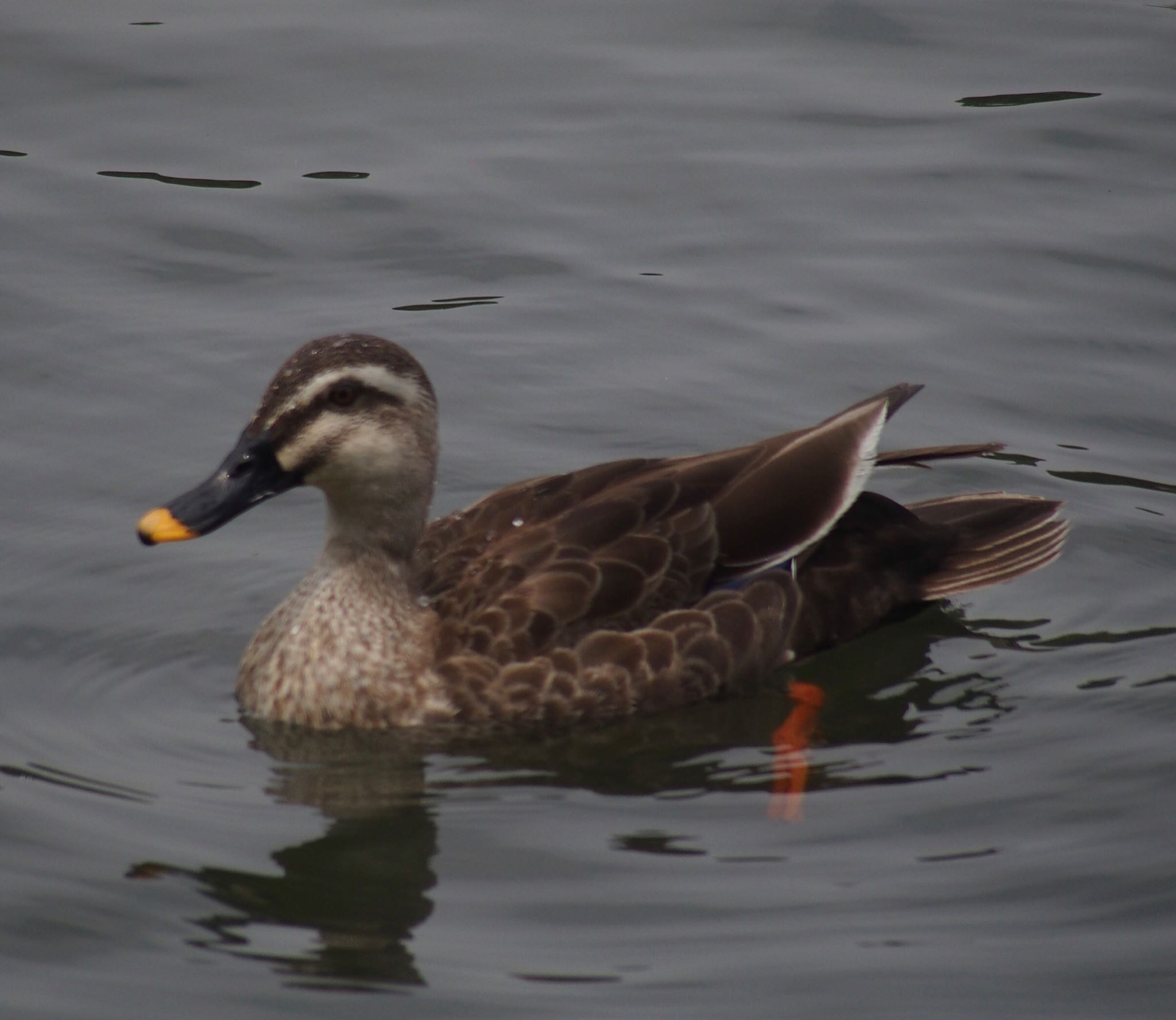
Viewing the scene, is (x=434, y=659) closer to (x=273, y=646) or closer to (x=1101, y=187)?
(x=273, y=646)

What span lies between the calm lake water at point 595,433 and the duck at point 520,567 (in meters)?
0.21

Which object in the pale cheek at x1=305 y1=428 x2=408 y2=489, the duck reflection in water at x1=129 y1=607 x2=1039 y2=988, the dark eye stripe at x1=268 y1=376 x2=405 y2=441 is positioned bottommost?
the duck reflection in water at x1=129 y1=607 x2=1039 y2=988

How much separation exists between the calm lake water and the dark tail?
0.31 metres

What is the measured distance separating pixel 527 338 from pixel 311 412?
12.4ft

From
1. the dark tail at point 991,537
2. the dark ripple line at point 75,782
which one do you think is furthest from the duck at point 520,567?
the dark ripple line at point 75,782

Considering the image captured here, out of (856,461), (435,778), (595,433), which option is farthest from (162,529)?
(595,433)

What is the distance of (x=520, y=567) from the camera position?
→ 27.7ft

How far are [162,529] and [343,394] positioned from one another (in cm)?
89

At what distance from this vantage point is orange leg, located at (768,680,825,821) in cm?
784

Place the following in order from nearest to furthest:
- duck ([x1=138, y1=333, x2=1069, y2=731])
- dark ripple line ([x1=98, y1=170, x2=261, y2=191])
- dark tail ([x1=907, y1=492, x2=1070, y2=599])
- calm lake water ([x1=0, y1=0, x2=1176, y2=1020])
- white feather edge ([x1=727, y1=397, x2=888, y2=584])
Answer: calm lake water ([x1=0, y1=0, x2=1176, y2=1020]) → duck ([x1=138, y1=333, x2=1069, y2=731]) → white feather edge ([x1=727, y1=397, x2=888, y2=584]) → dark tail ([x1=907, y1=492, x2=1070, y2=599]) → dark ripple line ([x1=98, y1=170, x2=261, y2=191])

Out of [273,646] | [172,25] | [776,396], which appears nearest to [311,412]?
[273,646]

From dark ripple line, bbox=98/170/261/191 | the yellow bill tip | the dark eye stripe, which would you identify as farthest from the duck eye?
dark ripple line, bbox=98/170/261/191

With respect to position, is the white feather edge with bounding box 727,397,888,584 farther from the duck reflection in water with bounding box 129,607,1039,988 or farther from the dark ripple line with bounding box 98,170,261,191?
the dark ripple line with bounding box 98,170,261,191

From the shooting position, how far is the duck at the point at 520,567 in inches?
323
